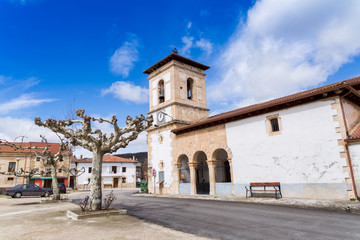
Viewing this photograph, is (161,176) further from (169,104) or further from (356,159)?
(356,159)

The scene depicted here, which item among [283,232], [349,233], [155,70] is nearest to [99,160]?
[283,232]

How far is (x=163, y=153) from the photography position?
2147 cm

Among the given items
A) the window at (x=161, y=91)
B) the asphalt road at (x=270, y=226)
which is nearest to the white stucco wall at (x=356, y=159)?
the asphalt road at (x=270, y=226)

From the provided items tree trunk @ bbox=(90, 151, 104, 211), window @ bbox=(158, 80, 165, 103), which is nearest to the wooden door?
window @ bbox=(158, 80, 165, 103)

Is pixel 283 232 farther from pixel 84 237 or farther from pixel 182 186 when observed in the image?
pixel 182 186

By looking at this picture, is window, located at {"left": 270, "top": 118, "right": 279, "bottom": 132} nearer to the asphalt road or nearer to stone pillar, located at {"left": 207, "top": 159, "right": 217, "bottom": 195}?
stone pillar, located at {"left": 207, "top": 159, "right": 217, "bottom": 195}

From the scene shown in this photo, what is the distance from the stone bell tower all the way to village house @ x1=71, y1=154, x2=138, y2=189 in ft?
93.1

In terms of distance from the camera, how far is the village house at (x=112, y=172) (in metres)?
46.4

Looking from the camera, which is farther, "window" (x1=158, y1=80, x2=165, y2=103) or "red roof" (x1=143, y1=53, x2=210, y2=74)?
"window" (x1=158, y1=80, x2=165, y2=103)

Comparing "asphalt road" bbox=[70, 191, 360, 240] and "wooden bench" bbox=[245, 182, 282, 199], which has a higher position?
"wooden bench" bbox=[245, 182, 282, 199]

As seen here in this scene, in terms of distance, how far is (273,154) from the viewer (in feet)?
44.3

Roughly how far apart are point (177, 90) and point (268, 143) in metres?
10.7

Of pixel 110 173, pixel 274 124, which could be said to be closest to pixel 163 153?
pixel 274 124

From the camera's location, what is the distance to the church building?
11.3 metres
